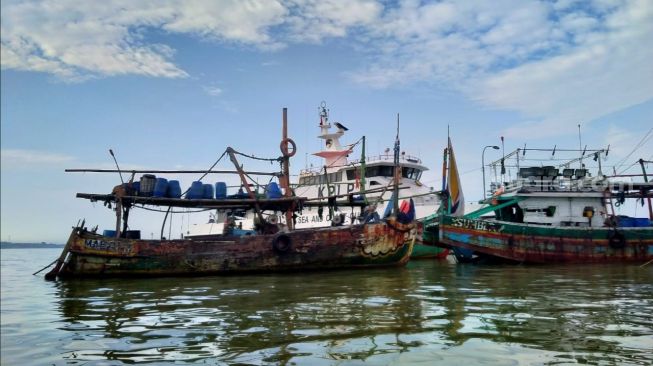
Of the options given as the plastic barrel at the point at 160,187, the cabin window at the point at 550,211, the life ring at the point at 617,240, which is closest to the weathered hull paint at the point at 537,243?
the life ring at the point at 617,240

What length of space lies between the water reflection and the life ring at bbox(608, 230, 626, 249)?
10.0 metres

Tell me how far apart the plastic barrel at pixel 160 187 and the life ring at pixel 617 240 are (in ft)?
60.7

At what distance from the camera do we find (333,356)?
4.66m

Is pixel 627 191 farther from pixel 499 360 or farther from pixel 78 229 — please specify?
pixel 78 229

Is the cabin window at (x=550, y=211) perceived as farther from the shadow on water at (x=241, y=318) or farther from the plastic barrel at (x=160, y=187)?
the plastic barrel at (x=160, y=187)

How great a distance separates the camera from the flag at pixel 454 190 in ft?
69.6

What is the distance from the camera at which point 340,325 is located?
20.2 ft

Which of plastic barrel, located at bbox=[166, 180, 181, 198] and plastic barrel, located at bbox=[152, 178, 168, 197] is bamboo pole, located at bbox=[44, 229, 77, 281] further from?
plastic barrel, located at bbox=[166, 180, 181, 198]

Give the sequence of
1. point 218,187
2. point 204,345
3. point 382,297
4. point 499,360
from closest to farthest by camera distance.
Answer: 1. point 499,360
2. point 204,345
3. point 382,297
4. point 218,187

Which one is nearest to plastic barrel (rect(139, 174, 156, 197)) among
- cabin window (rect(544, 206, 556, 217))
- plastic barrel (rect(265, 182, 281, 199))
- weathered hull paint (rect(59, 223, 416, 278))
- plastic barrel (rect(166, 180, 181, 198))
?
plastic barrel (rect(166, 180, 181, 198))

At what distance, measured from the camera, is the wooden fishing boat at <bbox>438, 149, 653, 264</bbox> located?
19578 millimetres

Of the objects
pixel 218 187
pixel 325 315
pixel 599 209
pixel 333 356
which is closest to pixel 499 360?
pixel 333 356

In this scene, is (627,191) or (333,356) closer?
(333,356)

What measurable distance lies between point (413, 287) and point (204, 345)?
6363mm
